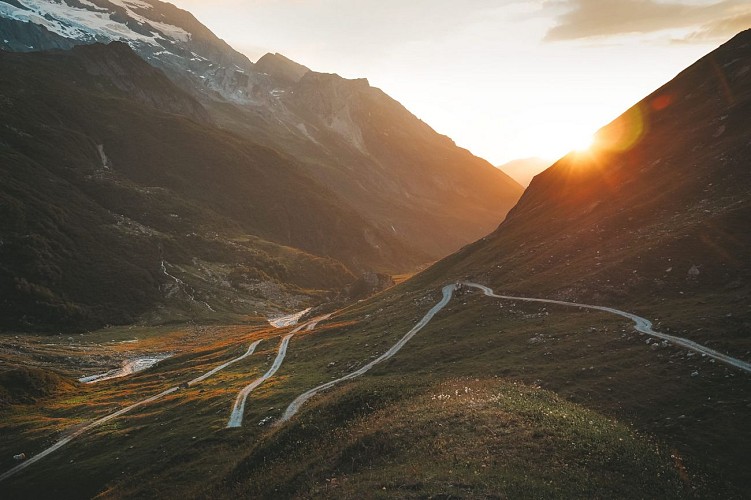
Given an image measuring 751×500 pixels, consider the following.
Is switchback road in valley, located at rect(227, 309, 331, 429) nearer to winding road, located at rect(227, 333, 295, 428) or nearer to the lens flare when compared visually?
winding road, located at rect(227, 333, 295, 428)

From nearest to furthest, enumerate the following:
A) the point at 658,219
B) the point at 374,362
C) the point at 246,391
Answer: the point at 374,362 → the point at 246,391 → the point at 658,219

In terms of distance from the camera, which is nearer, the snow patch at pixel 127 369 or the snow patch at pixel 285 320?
the snow patch at pixel 127 369

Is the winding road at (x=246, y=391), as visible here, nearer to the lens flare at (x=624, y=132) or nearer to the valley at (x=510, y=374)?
the valley at (x=510, y=374)

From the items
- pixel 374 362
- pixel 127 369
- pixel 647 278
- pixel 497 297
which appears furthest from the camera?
pixel 127 369

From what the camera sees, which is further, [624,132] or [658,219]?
[624,132]

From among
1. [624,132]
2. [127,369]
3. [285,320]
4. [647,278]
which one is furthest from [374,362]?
[285,320]

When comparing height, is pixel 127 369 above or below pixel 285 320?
above

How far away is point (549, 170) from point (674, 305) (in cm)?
10437

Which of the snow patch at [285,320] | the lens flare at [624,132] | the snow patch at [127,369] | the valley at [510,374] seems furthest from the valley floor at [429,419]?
the snow patch at [285,320]

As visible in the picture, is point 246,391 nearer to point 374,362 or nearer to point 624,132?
point 374,362

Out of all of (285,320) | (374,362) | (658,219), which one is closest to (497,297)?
(374,362)

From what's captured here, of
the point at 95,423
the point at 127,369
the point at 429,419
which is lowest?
the point at 127,369

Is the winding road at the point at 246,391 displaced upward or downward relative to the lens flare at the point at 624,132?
downward

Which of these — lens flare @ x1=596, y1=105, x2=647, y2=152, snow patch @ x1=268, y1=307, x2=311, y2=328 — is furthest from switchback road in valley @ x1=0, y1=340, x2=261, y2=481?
lens flare @ x1=596, y1=105, x2=647, y2=152
